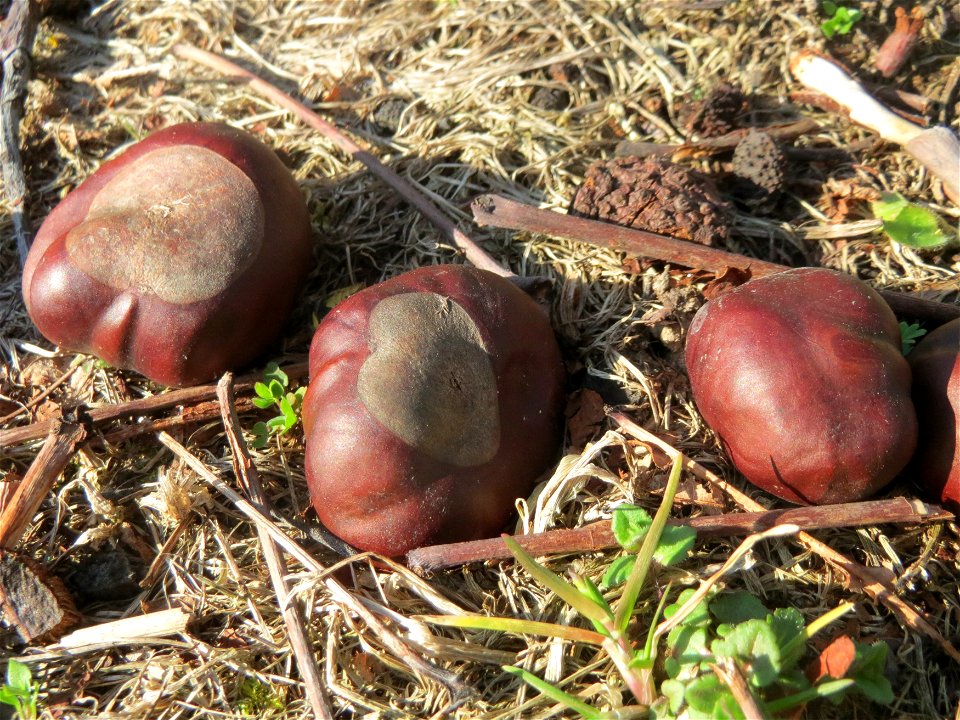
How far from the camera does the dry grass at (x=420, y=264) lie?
232cm

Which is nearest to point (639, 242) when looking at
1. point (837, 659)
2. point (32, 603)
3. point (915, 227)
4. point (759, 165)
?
point (759, 165)

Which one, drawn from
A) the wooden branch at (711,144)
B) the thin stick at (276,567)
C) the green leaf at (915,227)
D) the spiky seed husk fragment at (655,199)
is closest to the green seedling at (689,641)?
the thin stick at (276,567)

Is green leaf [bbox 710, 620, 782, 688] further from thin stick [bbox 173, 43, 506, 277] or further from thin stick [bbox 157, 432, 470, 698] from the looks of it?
thin stick [bbox 173, 43, 506, 277]

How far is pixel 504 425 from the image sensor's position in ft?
8.11

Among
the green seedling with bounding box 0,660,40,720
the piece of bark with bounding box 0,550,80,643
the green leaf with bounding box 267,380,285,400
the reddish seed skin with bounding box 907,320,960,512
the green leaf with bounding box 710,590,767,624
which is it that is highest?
the reddish seed skin with bounding box 907,320,960,512

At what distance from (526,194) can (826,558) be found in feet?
6.06

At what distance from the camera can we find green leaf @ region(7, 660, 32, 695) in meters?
2.28

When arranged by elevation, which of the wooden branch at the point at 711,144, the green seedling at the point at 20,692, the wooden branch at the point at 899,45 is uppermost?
the wooden branch at the point at 899,45

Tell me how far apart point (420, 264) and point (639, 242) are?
921 millimetres

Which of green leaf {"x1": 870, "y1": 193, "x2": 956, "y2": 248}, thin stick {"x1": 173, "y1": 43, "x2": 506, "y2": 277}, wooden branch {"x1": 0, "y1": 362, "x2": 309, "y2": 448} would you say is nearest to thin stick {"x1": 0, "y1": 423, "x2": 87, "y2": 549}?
wooden branch {"x1": 0, "y1": 362, "x2": 309, "y2": 448}

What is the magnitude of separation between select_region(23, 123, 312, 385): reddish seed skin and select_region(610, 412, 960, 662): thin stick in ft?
4.97

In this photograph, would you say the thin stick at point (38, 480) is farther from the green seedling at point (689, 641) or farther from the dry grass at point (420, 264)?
the green seedling at point (689, 641)

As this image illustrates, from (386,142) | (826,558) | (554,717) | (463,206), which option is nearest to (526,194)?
(463,206)

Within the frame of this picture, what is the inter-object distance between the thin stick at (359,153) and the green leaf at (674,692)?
1.59 metres
